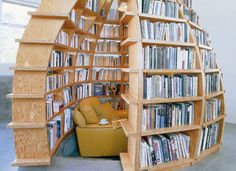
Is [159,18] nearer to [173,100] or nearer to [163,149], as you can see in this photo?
[173,100]

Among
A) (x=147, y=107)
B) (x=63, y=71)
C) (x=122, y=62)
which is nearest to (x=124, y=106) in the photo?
(x=122, y=62)

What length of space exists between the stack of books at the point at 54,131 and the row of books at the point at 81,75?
1087 millimetres

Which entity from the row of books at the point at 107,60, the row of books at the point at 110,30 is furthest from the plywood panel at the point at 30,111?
the row of books at the point at 110,30

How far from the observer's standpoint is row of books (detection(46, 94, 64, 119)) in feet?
8.61

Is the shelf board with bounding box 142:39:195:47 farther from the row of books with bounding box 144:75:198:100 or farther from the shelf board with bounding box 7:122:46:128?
the shelf board with bounding box 7:122:46:128

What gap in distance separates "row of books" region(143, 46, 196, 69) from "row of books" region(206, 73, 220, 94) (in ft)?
1.43

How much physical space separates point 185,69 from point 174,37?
403mm

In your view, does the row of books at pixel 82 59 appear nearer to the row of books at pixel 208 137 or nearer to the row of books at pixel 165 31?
the row of books at pixel 165 31

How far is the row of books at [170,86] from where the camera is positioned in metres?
2.45

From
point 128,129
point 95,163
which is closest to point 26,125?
point 95,163

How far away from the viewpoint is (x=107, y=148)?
3.31m

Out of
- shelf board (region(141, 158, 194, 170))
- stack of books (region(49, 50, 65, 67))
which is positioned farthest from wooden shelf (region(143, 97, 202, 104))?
stack of books (region(49, 50, 65, 67))

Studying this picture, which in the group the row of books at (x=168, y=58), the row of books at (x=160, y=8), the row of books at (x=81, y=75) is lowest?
the row of books at (x=81, y=75)

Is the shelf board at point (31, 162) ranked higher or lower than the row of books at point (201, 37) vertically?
lower
